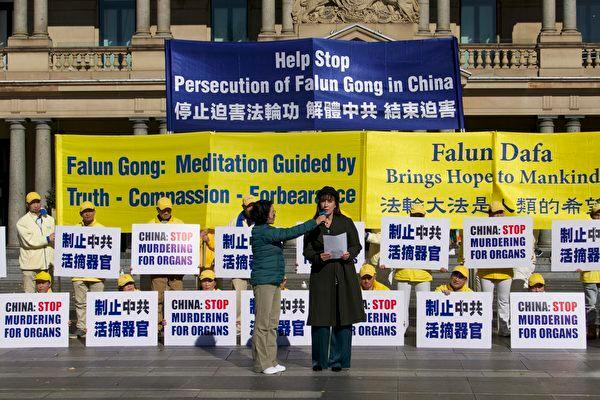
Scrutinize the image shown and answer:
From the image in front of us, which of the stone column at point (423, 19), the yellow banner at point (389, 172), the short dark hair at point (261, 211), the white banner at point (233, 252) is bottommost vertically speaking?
the white banner at point (233, 252)

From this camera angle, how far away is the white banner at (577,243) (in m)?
14.7

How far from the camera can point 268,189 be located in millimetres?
15016

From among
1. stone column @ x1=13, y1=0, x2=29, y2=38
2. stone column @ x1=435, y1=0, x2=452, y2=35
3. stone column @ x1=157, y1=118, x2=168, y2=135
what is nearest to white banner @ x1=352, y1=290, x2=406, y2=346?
stone column @ x1=157, y1=118, x2=168, y2=135

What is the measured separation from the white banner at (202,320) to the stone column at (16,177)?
2567 cm

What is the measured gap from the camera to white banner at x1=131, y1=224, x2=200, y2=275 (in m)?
14.8

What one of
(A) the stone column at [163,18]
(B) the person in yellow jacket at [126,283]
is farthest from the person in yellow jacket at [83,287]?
(A) the stone column at [163,18]

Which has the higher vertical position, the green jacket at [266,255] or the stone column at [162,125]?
the stone column at [162,125]

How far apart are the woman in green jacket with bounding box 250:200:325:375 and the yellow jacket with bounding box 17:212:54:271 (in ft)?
15.1

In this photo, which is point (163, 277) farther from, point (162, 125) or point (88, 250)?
point (162, 125)

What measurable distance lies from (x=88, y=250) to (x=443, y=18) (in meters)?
26.3

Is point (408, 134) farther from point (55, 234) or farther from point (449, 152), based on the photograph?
point (55, 234)

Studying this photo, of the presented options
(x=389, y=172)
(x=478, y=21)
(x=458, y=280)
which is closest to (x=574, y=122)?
(x=478, y=21)

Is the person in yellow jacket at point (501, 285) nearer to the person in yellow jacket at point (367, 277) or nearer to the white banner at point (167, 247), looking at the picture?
the person in yellow jacket at point (367, 277)

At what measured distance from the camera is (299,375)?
39.2ft
